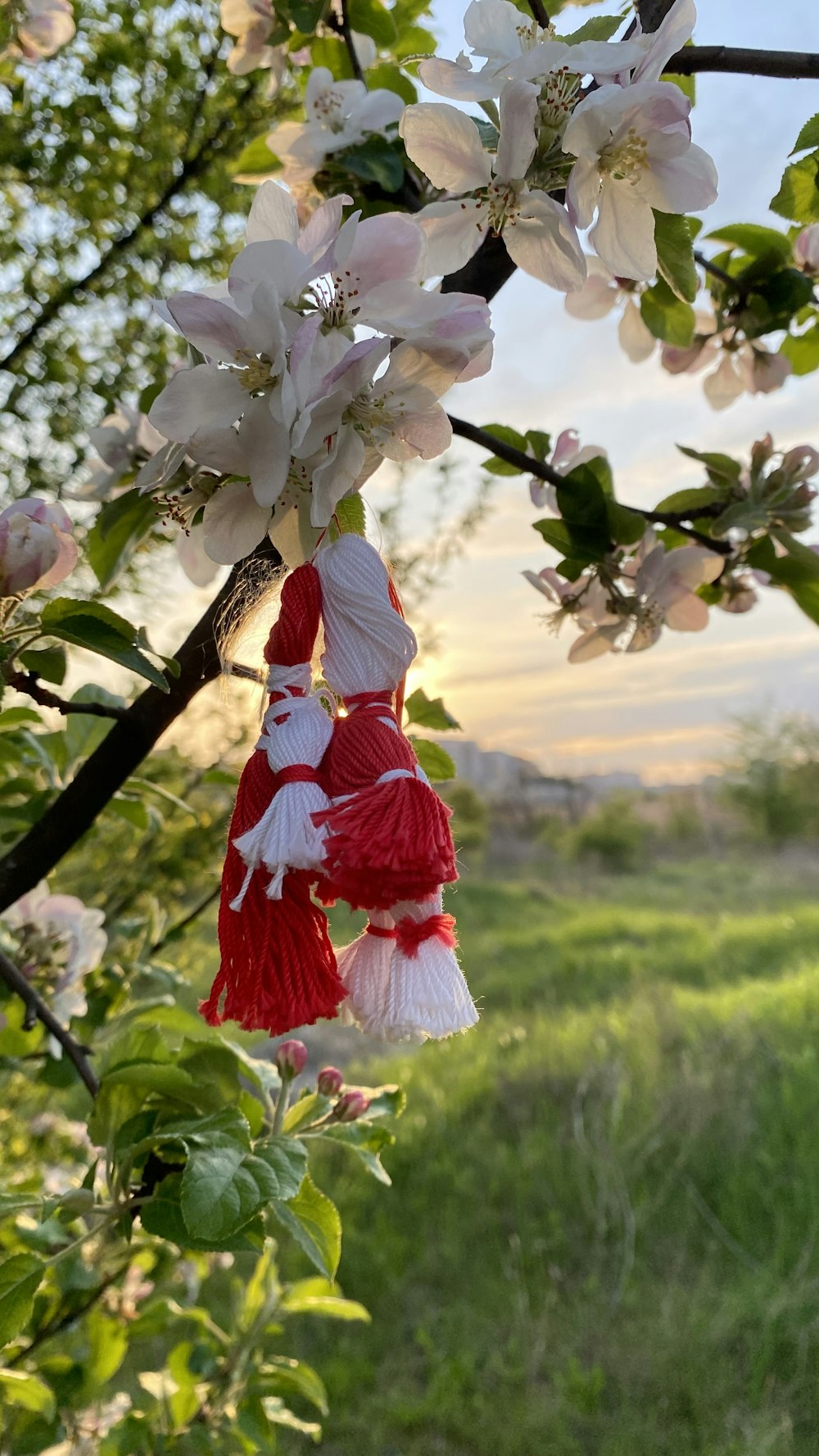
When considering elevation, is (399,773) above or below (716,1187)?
above

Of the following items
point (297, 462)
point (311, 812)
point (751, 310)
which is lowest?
point (311, 812)

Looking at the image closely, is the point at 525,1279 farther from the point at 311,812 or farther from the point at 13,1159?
the point at 311,812

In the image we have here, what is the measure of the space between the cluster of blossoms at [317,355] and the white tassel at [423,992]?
0.16m

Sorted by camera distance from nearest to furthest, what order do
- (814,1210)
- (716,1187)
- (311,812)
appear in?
(311,812), (814,1210), (716,1187)

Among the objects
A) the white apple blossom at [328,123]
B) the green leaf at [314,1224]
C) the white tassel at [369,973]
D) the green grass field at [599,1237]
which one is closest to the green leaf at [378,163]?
the white apple blossom at [328,123]

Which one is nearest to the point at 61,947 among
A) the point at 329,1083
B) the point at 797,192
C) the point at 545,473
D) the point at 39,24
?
the point at 329,1083

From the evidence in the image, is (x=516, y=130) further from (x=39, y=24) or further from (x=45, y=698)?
(x=39, y=24)

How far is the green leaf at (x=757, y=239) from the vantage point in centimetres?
77

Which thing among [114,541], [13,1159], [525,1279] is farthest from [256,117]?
[525,1279]

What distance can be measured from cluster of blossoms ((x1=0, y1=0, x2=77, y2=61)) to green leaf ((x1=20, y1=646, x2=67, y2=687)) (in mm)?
888

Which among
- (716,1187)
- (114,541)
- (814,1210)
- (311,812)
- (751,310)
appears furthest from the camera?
(716,1187)

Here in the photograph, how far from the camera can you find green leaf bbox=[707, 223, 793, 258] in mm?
766

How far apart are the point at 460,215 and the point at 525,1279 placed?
154 centimetres

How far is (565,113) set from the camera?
0.43 meters
